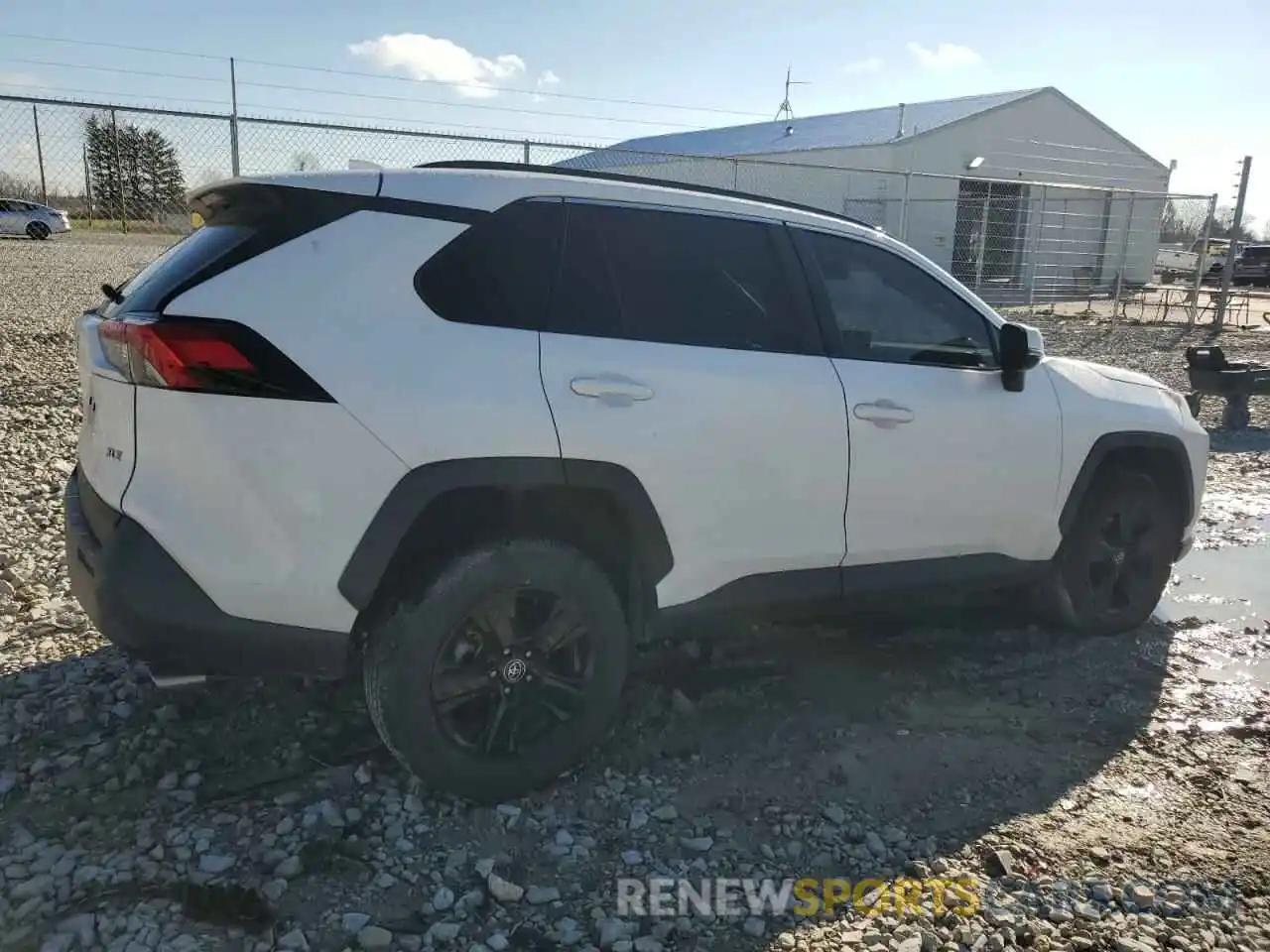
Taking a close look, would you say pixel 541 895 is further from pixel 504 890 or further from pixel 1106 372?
pixel 1106 372

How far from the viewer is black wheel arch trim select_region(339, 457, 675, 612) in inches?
104

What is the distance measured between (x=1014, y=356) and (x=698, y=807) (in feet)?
7.00

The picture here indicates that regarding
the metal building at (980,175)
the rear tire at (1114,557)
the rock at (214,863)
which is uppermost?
the metal building at (980,175)

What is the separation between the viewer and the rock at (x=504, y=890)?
2.55 m

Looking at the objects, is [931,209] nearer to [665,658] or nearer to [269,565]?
[665,658]

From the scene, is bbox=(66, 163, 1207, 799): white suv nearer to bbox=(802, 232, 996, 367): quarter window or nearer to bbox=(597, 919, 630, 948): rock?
bbox=(802, 232, 996, 367): quarter window

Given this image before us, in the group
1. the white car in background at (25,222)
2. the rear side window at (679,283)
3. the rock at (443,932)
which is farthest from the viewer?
the white car in background at (25,222)

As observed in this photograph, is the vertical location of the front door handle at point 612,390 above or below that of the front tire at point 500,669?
above

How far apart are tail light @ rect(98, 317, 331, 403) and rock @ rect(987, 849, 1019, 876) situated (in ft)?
7.59

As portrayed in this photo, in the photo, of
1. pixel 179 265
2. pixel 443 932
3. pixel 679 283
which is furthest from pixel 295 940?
pixel 679 283

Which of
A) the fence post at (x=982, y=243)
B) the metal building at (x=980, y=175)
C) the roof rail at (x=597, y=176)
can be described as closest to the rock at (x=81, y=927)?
the roof rail at (x=597, y=176)

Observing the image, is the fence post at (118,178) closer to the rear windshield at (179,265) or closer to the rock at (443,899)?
the rear windshield at (179,265)

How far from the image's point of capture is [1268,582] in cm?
537

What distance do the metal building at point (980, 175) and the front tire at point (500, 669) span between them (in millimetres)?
19608
